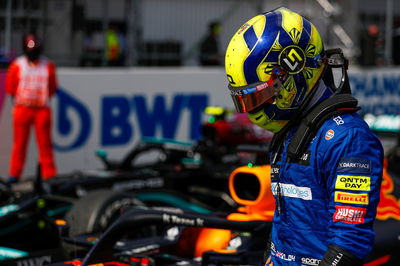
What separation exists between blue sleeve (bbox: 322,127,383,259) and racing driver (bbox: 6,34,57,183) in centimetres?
747

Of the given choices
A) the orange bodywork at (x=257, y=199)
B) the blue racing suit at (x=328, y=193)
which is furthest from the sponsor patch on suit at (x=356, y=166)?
the orange bodywork at (x=257, y=199)

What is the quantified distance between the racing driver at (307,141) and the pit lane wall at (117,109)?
759cm

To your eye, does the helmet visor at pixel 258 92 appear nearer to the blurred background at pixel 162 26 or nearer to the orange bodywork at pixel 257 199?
the orange bodywork at pixel 257 199

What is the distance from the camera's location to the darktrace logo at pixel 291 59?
2.72 m

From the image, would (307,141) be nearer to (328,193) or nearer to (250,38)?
(328,193)

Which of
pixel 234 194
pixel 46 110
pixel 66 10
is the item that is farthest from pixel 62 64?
pixel 234 194

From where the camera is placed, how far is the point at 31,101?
9.66 metres

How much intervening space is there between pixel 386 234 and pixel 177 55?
9.04 meters

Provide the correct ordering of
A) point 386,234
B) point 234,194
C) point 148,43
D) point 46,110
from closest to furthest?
1. point 234,194
2. point 386,234
3. point 46,110
4. point 148,43

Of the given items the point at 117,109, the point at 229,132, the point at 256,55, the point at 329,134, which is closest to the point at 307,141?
the point at 329,134

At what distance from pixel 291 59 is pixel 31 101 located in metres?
7.35

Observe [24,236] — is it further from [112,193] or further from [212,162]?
[212,162]

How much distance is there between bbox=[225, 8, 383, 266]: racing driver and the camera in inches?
97.7

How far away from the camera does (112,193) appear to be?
5.50m
